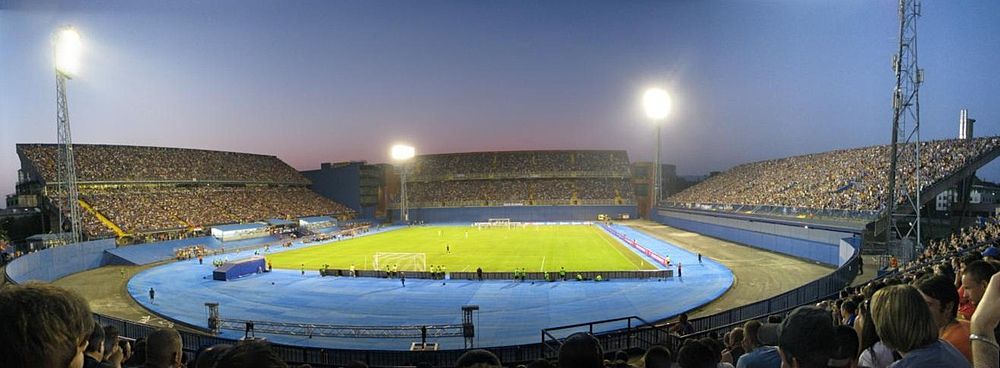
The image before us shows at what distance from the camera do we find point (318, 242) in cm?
5912

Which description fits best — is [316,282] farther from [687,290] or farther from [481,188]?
[481,188]

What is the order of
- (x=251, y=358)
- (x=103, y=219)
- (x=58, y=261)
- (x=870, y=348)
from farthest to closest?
(x=103, y=219) → (x=58, y=261) → (x=870, y=348) → (x=251, y=358)

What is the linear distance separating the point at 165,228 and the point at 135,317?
3567 centimetres

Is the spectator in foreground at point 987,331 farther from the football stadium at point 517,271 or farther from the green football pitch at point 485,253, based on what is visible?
the green football pitch at point 485,253

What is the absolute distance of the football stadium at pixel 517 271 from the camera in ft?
11.9

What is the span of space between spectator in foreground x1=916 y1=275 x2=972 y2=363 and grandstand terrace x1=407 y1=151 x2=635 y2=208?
3450 inches

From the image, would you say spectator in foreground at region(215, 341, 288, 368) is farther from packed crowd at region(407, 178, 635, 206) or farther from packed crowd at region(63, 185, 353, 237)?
packed crowd at region(407, 178, 635, 206)

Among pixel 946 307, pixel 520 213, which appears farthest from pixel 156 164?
pixel 946 307

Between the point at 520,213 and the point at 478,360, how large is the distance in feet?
284

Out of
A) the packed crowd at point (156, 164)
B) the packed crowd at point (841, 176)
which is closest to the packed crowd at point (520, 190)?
the packed crowd at point (841, 176)

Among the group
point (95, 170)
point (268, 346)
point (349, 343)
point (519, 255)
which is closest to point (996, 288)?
point (268, 346)

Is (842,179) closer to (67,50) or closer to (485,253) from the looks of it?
(485,253)

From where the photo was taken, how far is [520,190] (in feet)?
326

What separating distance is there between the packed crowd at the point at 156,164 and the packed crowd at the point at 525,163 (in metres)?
32.7
